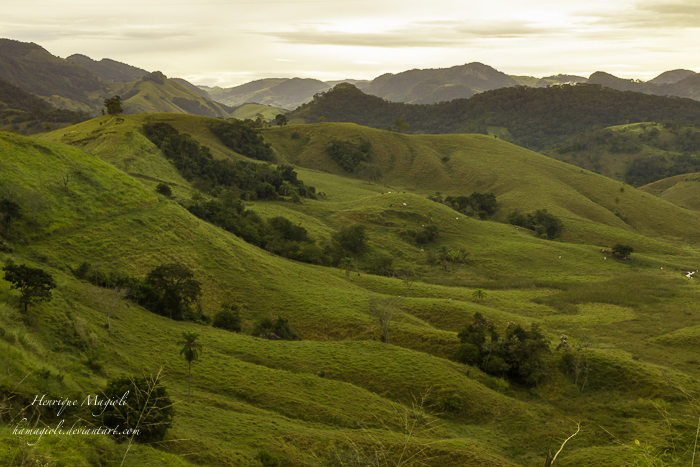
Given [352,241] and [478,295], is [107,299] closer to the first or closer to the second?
[478,295]

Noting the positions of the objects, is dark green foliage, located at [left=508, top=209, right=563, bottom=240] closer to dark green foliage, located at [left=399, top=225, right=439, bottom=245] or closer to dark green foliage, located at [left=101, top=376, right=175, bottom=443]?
dark green foliage, located at [left=399, top=225, right=439, bottom=245]

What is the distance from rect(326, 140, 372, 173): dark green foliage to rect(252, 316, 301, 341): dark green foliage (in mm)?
109384

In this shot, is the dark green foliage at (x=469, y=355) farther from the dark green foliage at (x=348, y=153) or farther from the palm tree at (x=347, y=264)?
the dark green foliage at (x=348, y=153)

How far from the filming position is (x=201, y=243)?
50406 mm

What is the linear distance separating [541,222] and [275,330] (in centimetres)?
8031

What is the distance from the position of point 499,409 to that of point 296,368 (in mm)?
14164

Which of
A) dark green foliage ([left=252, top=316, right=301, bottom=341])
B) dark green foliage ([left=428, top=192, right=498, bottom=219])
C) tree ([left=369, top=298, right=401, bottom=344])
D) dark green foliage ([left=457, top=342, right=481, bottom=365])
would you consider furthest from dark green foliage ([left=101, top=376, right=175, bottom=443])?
dark green foliage ([left=428, top=192, right=498, bottom=219])

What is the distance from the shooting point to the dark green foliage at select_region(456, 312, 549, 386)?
109ft

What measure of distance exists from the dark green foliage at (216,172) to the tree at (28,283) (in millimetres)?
62414

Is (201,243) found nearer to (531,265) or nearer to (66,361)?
(66,361)

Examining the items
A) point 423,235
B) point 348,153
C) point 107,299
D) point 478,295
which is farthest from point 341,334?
point 348,153

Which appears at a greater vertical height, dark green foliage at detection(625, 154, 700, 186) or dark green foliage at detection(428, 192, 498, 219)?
dark green foliage at detection(625, 154, 700, 186)

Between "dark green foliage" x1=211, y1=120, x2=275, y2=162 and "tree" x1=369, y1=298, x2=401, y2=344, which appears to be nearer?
"tree" x1=369, y1=298, x2=401, y2=344

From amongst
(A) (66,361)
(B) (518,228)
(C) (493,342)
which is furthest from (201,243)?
(B) (518,228)
